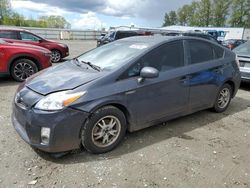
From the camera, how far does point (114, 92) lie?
327 centimetres

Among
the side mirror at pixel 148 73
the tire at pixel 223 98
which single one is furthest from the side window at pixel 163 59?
the tire at pixel 223 98

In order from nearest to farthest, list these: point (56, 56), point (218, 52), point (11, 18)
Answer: point (218, 52) < point (56, 56) < point (11, 18)

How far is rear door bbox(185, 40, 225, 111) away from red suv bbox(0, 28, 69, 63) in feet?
24.3

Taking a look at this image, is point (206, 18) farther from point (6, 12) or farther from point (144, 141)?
point (144, 141)

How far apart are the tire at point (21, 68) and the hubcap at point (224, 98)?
Answer: 505 centimetres

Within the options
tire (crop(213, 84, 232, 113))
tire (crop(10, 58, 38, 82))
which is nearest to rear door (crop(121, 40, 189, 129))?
tire (crop(213, 84, 232, 113))

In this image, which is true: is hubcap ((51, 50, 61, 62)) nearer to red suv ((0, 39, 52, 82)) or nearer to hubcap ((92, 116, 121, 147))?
red suv ((0, 39, 52, 82))

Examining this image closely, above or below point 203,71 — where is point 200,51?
above

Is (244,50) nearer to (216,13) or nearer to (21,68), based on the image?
(21,68)

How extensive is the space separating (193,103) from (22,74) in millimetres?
5004

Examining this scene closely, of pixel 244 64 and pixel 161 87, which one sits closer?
→ pixel 161 87

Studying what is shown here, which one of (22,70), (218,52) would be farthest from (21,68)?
(218,52)

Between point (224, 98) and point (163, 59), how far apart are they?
6.59 feet

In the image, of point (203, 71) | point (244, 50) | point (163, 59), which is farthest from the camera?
point (244, 50)
